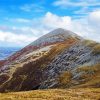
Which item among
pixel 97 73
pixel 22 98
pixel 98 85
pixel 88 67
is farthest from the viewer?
pixel 88 67

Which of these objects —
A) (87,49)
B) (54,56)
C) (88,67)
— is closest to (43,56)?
(54,56)

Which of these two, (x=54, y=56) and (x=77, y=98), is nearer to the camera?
(x=77, y=98)

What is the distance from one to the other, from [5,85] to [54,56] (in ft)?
87.1

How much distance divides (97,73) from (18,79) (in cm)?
5444

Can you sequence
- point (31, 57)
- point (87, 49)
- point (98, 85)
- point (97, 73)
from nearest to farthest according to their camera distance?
point (98, 85)
point (97, 73)
point (87, 49)
point (31, 57)

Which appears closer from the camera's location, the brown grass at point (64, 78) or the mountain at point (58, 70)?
the mountain at point (58, 70)

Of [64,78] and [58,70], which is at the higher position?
[58,70]

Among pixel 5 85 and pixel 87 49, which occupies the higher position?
pixel 87 49

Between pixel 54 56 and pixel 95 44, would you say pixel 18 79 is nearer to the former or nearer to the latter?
pixel 54 56

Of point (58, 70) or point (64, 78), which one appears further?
point (58, 70)

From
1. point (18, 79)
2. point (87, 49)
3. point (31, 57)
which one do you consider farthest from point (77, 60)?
point (31, 57)

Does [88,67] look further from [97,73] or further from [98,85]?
[98,85]

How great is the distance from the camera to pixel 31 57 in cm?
16525

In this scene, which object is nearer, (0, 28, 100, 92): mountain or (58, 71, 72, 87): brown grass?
(0, 28, 100, 92): mountain
